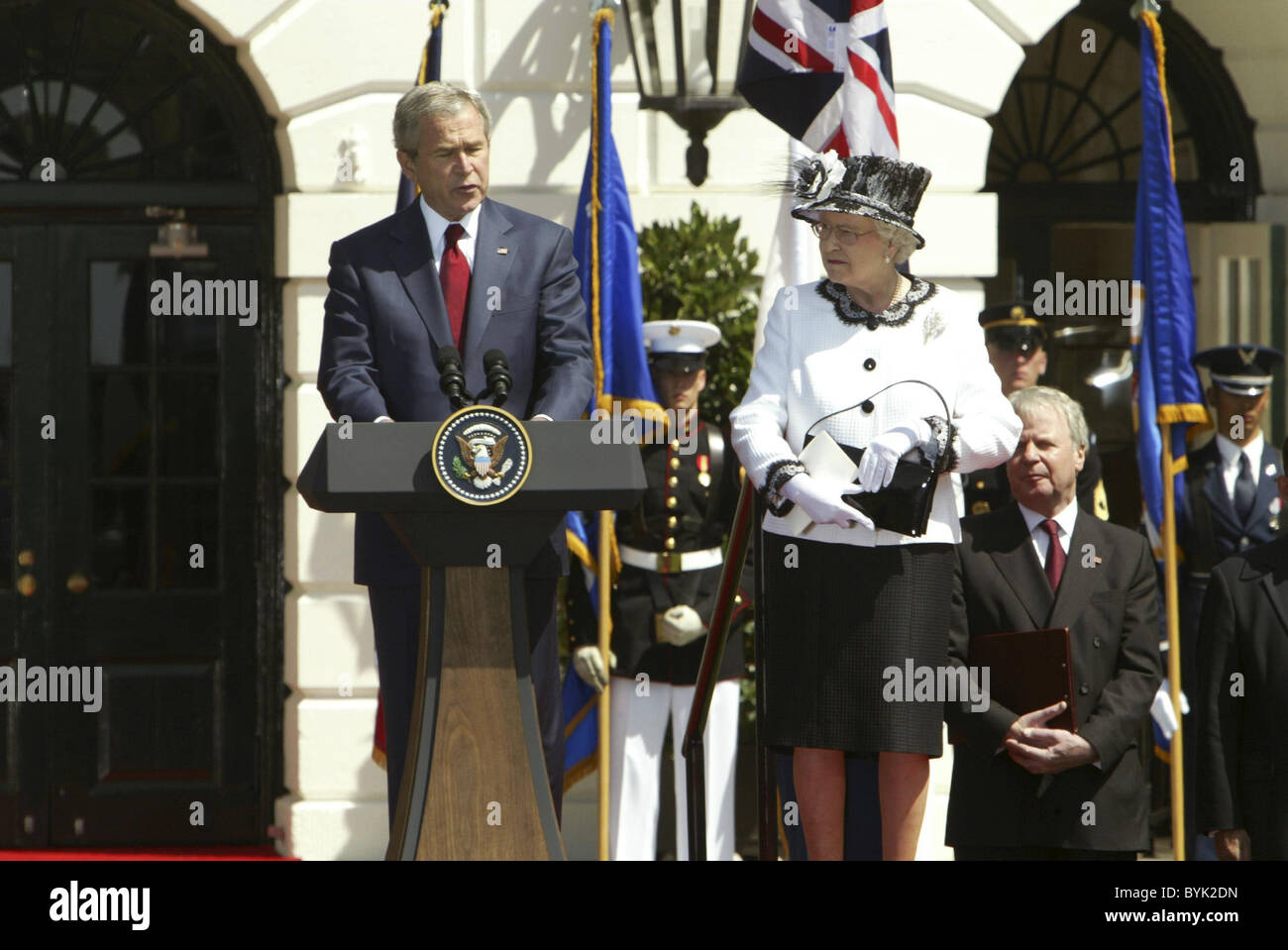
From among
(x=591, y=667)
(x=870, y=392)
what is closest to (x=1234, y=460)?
(x=591, y=667)

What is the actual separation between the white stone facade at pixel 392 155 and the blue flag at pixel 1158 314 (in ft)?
2.88

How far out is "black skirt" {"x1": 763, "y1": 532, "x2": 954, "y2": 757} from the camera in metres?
4.01

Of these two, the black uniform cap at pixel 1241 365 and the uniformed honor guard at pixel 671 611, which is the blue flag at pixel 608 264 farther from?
the black uniform cap at pixel 1241 365

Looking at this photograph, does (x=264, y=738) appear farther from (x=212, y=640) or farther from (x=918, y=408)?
(x=918, y=408)

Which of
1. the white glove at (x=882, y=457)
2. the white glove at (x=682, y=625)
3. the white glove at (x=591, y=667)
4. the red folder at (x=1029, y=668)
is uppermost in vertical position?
the white glove at (x=882, y=457)

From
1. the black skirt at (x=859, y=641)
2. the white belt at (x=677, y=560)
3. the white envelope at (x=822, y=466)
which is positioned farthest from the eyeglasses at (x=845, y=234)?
the white belt at (x=677, y=560)

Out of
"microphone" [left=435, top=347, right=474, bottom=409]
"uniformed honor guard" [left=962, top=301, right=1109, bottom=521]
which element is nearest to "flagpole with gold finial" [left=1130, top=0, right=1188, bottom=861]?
"uniformed honor guard" [left=962, top=301, right=1109, bottom=521]

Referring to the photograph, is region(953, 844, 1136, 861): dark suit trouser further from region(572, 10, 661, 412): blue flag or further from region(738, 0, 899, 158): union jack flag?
region(572, 10, 661, 412): blue flag

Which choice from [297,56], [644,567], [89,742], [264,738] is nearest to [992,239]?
[644,567]

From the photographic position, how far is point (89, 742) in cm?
773

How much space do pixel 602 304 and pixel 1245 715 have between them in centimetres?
317

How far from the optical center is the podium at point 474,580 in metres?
3.59

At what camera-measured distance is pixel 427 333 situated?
409 cm
